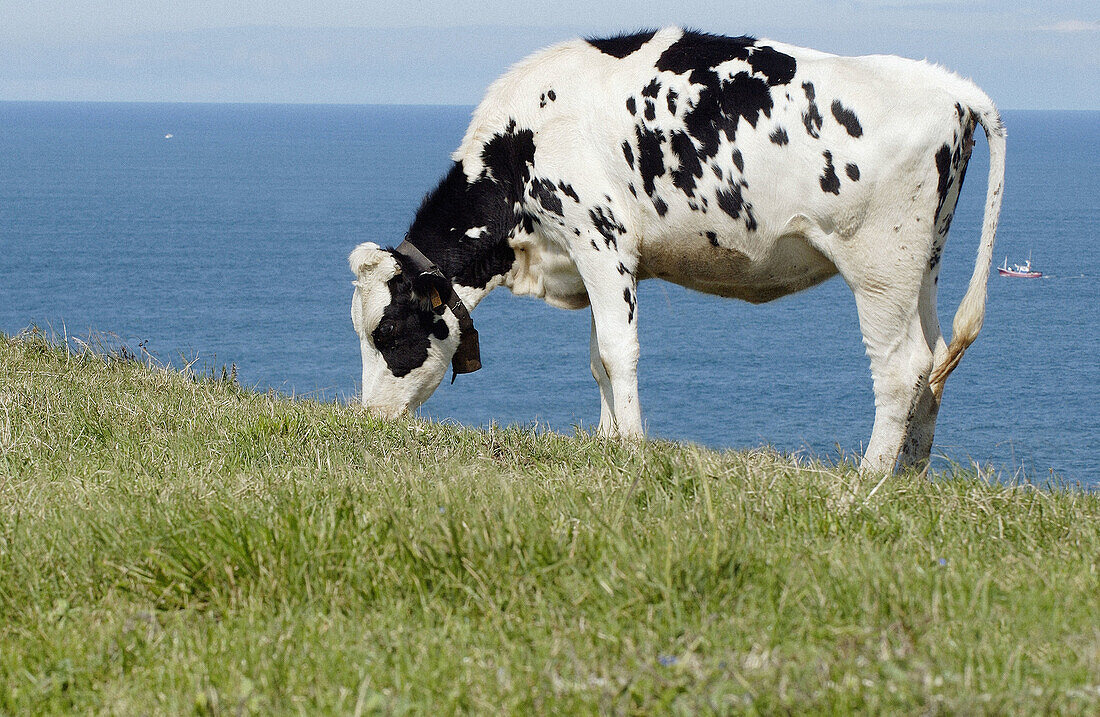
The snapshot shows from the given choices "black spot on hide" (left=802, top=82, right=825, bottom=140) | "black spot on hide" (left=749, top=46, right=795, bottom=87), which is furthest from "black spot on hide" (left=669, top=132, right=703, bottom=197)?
"black spot on hide" (left=802, top=82, right=825, bottom=140)

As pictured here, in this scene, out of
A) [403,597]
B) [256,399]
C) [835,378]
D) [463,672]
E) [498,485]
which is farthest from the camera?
[835,378]

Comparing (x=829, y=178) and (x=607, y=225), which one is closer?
(x=829, y=178)

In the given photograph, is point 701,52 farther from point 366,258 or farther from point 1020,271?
point 1020,271

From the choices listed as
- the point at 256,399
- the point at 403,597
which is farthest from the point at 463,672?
the point at 256,399

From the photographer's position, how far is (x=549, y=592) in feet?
12.6

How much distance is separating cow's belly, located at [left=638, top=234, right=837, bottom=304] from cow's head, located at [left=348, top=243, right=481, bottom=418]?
1.68 m

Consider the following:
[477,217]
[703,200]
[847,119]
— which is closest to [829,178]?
[847,119]

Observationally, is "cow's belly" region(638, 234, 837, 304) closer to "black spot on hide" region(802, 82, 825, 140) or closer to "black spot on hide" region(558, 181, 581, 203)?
"black spot on hide" region(558, 181, 581, 203)

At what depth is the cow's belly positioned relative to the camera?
7.72 meters

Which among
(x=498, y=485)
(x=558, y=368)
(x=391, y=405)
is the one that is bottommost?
(x=558, y=368)

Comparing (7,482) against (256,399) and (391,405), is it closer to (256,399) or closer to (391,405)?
(256,399)

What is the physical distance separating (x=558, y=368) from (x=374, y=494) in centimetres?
7880

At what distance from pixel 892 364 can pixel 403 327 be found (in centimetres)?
382

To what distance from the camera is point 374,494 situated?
4.96m
